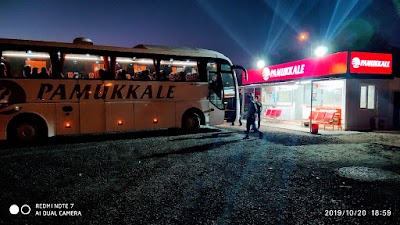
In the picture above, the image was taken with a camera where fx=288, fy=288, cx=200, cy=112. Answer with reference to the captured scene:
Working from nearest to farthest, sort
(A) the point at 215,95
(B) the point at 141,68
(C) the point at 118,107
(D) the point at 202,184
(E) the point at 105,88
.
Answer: (D) the point at 202,184 < (E) the point at 105,88 < (C) the point at 118,107 < (B) the point at 141,68 < (A) the point at 215,95

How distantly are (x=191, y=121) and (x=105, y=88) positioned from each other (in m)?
4.39

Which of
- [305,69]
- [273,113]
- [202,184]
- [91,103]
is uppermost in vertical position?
[305,69]

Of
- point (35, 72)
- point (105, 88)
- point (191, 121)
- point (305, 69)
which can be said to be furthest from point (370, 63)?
point (35, 72)

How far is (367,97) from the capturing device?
1652 centimetres

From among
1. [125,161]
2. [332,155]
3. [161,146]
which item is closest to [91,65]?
Result: [161,146]

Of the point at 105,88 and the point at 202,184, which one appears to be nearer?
the point at 202,184

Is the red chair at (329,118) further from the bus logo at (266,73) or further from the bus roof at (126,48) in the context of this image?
the bus logo at (266,73)

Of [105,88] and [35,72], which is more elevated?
[35,72]

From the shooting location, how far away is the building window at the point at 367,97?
16.5 meters

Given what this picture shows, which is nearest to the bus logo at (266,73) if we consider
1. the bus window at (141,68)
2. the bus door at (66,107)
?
the bus window at (141,68)

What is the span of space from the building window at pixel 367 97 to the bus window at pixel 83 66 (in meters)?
14.1

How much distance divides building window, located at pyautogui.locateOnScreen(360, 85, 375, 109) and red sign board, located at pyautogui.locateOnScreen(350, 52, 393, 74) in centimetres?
108

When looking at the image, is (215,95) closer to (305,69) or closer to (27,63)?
(305,69)

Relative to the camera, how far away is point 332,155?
29.3 ft
